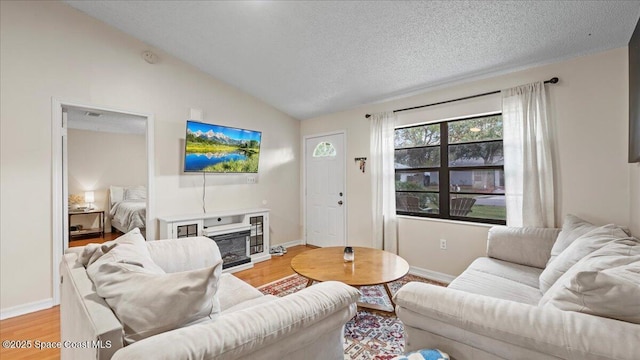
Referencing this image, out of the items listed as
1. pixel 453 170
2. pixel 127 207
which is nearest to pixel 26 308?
pixel 127 207

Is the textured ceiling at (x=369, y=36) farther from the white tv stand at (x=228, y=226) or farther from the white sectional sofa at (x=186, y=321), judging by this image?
the white sectional sofa at (x=186, y=321)

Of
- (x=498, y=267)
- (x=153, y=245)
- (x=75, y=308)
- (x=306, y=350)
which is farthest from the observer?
(x=498, y=267)

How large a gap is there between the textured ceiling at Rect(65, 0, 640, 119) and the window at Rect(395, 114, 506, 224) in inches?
23.8

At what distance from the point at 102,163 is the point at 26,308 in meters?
4.38

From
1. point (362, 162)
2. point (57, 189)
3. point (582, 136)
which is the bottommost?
point (57, 189)

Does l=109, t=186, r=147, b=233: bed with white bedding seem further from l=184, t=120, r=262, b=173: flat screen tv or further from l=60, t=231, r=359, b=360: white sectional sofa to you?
l=60, t=231, r=359, b=360: white sectional sofa

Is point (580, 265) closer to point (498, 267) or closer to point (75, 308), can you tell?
point (498, 267)

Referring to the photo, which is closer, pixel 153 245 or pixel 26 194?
pixel 153 245

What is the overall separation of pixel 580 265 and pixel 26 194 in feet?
14.3

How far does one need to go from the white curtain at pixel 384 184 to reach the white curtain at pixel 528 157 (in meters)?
1.28

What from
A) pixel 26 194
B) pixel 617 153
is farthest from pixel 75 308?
pixel 617 153

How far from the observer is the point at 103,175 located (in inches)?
236

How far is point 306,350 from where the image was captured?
3.51 ft

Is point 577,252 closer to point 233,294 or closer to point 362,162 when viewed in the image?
point 233,294
